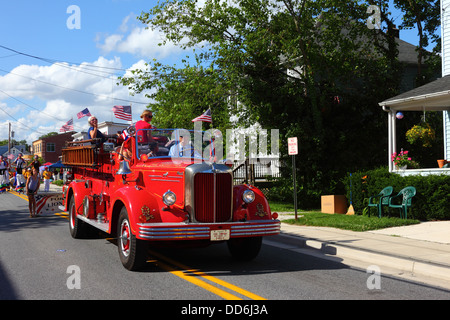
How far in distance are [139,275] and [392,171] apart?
1072 cm

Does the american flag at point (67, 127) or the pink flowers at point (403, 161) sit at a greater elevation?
the american flag at point (67, 127)

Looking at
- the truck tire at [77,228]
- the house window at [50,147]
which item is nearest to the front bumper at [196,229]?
the truck tire at [77,228]

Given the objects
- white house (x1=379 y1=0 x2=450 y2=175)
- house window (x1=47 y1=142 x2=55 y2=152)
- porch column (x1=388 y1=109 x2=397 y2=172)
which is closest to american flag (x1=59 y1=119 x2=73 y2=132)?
white house (x1=379 y1=0 x2=450 y2=175)

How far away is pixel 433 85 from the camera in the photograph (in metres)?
16.2

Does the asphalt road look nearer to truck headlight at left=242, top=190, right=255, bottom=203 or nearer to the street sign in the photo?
truck headlight at left=242, top=190, right=255, bottom=203

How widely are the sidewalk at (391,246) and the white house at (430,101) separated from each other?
4094mm

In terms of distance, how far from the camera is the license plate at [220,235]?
22.3ft

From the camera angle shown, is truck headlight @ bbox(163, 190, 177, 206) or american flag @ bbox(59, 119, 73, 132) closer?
truck headlight @ bbox(163, 190, 177, 206)

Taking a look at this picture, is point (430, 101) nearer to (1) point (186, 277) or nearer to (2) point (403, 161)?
(2) point (403, 161)

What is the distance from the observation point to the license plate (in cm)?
679

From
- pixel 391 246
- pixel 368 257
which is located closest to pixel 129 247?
pixel 368 257

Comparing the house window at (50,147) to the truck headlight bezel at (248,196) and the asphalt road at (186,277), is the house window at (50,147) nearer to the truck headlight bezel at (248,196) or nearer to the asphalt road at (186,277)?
the asphalt road at (186,277)

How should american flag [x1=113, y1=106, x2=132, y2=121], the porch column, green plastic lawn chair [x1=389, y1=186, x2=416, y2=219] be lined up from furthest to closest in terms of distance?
american flag [x1=113, y1=106, x2=132, y2=121], the porch column, green plastic lawn chair [x1=389, y1=186, x2=416, y2=219]
